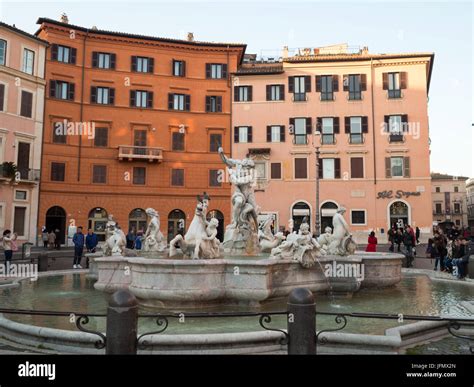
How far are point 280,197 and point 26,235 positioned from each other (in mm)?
20112

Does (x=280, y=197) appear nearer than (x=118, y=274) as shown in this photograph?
No

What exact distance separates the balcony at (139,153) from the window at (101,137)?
59.3 inches

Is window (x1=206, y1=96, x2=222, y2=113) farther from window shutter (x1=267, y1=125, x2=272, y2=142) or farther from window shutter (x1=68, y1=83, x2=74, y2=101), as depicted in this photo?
window shutter (x1=68, y1=83, x2=74, y2=101)

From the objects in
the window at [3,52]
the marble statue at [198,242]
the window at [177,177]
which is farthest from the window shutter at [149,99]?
the marble statue at [198,242]

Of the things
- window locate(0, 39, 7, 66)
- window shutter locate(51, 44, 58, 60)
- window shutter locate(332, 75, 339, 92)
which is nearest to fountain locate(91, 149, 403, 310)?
window locate(0, 39, 7, 66)

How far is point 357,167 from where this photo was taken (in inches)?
1470

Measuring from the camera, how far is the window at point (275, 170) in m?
38.1

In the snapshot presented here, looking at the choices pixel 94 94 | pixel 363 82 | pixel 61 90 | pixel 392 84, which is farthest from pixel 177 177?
pixel 392 84

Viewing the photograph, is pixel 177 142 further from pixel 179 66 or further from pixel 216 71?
pixel 216 71

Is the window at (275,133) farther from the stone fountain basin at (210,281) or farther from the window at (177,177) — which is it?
the stone fountain basin at (210,281)

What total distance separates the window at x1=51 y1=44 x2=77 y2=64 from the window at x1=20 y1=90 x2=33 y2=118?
4.09 m

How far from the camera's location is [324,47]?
44656mm

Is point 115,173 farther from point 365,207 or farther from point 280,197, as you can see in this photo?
point 365,207
